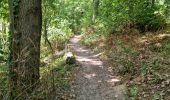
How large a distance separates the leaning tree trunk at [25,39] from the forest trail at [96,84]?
194 centimetres

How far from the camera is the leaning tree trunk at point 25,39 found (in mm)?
6852

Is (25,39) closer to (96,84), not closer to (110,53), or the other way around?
(96,84)

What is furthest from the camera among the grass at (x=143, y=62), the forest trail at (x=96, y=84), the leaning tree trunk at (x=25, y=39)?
the forest trail at (x=96, y=84)

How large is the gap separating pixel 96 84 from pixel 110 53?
12.3 feet

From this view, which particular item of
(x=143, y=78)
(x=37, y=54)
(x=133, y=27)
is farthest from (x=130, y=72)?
(x=133, y=27)

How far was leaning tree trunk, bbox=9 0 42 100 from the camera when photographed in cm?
685

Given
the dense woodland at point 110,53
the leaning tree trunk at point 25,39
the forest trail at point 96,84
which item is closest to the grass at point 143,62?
the dense woodland at point 110,53

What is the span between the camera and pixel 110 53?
12.7 m

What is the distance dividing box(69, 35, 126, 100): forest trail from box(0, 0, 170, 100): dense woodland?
26 cm

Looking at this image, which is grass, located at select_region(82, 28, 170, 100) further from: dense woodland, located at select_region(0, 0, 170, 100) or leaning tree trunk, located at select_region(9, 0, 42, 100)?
leaning tree trunk, located at select_region(9, 0, 42, 100)

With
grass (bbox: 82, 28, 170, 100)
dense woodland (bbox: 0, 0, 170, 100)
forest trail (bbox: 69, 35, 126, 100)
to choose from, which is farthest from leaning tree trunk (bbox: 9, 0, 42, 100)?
grass (bbox: 82, 28, 170, 100)

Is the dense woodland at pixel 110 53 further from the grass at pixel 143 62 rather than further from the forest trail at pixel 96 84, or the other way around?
the forest trail at pixel 96 84

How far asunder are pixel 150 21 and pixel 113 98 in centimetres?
730

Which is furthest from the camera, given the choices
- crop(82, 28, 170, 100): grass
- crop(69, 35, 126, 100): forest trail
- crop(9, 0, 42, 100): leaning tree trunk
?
crop(69, 35, 126, 100): forest trail
